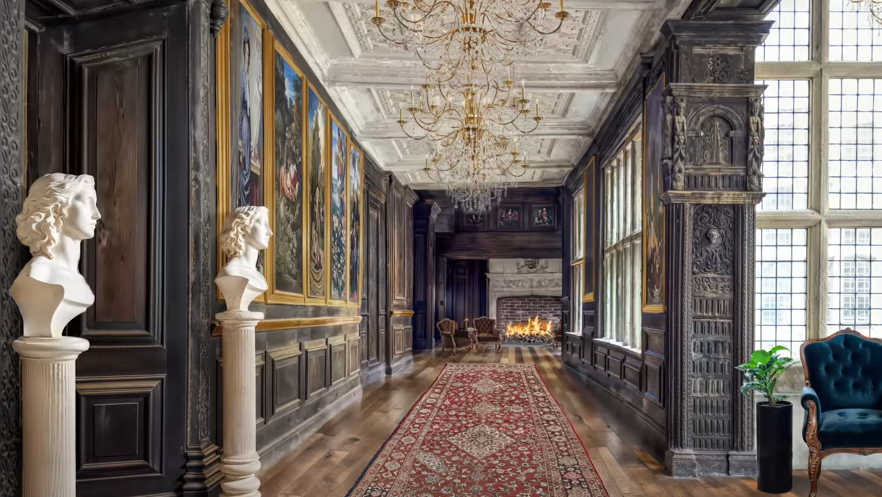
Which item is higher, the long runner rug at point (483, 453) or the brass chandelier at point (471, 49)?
the brass chandelier at point (471, 49)

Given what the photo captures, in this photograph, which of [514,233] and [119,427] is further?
[514,233]

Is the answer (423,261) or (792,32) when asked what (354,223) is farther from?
(423,261)

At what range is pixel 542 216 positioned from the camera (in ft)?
54.9

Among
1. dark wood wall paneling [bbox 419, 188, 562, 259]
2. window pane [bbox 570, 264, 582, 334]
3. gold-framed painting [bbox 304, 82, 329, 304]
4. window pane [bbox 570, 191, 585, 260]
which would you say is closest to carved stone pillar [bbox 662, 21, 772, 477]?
gold-framed painting [bbox 304, 82, 329, 304]

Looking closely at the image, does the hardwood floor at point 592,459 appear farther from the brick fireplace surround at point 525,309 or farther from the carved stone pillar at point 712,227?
the brick fireplace surround at point 525,309

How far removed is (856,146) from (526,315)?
1678cm

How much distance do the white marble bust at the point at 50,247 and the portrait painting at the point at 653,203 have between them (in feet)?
14.3

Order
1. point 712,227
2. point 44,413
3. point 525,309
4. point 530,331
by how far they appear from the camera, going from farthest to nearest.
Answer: point 525,309
point 530,331
point 712,227
point 44,413

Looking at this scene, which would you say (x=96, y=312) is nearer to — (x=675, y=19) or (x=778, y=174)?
(x=675, y=19)

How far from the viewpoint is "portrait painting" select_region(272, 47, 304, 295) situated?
5.73m

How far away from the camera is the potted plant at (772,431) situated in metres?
4.59

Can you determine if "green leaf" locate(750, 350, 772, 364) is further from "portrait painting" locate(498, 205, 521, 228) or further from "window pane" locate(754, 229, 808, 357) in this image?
"portrait painting" locate(498, 205, 521, 228)

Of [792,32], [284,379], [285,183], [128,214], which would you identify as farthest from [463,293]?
[128,214]

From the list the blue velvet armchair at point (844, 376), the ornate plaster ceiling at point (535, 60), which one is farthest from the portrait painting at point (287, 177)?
the blue velvet armchair at point (844, 376)
